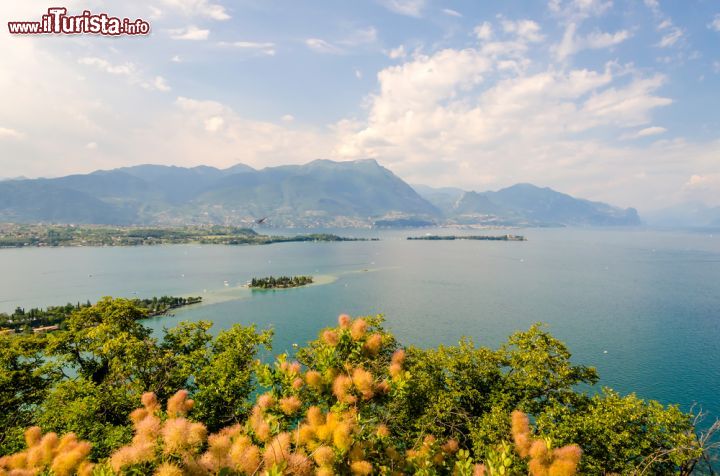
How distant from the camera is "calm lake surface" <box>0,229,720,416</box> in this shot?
40031 millimetres

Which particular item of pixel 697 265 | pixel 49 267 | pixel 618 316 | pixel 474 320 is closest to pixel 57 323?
pixel 474 320

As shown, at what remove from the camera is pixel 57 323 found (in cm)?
5456

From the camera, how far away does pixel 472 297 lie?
6912 cm

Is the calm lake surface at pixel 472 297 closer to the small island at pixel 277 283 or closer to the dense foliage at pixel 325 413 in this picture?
the small island at pixel 277 283

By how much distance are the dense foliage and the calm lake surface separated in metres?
23.5

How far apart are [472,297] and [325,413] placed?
67.5 metres

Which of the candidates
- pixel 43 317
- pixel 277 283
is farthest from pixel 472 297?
pixel 43 317

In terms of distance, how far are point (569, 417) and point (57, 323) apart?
70191 millimetres

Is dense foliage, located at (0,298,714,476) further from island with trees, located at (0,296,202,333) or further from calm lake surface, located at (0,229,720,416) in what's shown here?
island with trees, located at (0,296,202,333)

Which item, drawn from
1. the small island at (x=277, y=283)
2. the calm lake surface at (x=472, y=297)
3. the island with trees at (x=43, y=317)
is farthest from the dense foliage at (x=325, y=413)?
the small island at (x=277, y=283)

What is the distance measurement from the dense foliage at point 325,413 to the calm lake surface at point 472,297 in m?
23.5

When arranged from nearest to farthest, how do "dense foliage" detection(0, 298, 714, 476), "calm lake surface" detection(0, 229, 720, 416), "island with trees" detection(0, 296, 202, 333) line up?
"dense foliage" detection(0, 298, 714, 476) → "calm lake surface" detection(0, 229, 720, 416) → "island with trees" detection(0, 296, 202, 333)

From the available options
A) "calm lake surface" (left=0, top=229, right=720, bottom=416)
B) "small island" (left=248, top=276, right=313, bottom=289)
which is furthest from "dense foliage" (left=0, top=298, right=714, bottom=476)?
"small island" (left=248, top=276, right=313, bottom=289)

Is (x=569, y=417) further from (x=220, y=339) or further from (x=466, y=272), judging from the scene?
(x=466, y=272)
